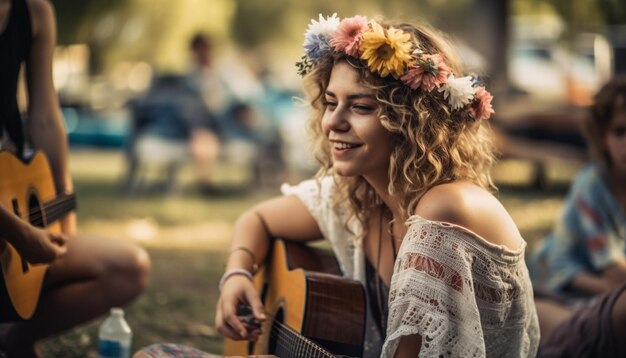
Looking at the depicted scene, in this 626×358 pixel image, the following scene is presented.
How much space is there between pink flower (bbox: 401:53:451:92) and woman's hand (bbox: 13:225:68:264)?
1.31 m

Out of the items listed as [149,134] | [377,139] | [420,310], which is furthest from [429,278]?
[149,134]

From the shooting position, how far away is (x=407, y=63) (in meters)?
2.90

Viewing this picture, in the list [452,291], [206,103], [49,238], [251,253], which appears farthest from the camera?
[206,103]

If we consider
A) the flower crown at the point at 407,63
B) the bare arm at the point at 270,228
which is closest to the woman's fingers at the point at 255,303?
the bare arm at the point at 270,228

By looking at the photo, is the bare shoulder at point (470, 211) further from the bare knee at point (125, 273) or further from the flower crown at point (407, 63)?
the bare knee at point (125, 273)

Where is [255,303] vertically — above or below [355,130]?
below

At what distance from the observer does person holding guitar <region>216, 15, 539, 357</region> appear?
107 inches

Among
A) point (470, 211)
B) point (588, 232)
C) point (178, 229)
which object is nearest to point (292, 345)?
point (470, 211)

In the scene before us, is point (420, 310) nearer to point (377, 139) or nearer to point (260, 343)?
point (377, 139)

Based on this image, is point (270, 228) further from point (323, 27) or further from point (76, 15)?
point (76, 15)

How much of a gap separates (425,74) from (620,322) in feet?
4.21

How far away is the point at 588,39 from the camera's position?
19.9 meters

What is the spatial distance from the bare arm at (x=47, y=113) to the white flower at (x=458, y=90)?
1.68 metres

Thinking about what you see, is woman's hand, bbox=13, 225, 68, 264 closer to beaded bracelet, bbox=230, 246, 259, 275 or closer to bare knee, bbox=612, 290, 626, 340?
beaded bracelet, bbox=230, 246, 259, 275
